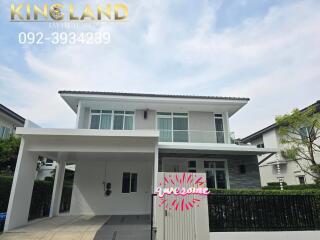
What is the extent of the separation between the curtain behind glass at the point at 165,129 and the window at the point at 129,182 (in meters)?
3.28

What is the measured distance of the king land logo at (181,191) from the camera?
19.1 feet

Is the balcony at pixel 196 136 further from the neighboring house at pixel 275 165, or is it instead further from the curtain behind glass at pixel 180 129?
the neighboring house at pixel 275 165

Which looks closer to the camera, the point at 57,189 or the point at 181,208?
the point at 181,208

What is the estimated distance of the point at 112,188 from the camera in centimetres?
1259

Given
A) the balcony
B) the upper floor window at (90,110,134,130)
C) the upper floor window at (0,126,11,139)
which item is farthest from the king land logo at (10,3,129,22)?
the upper floor window at (0,126,11,139)

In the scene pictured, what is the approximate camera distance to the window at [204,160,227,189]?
11945 mm

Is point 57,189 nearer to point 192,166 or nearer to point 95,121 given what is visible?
point 95,121

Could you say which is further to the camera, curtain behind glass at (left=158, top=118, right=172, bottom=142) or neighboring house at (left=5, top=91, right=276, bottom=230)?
curtain behind glass at (left=158, top=118, right=172, bottom=142)

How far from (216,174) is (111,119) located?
742cm

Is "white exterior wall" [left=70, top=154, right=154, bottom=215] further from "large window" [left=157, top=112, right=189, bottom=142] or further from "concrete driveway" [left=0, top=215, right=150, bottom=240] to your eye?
"concrete driveway" [left=0, top=215, right=150, bottom=240]

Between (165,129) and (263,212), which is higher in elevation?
(165,129)

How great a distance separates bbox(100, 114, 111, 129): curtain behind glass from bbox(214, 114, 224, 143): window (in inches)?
272

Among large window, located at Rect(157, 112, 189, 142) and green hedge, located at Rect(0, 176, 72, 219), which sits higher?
large window, located at Rect(157, 112, 189, 142)

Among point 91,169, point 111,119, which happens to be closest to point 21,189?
point 91,169
